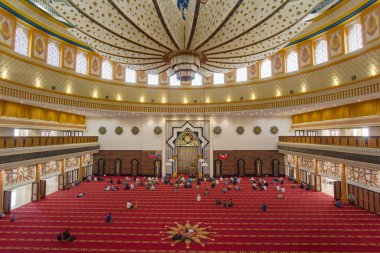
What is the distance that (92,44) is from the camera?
4.09 meters

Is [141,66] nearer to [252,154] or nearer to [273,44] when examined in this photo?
[273,44]

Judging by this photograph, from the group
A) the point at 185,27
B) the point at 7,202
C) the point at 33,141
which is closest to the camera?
the point at 185,27

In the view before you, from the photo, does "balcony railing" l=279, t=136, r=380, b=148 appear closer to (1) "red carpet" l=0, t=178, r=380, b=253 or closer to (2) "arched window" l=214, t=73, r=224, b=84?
(1) "red carpet" l=0, t=178, r=380, b=253

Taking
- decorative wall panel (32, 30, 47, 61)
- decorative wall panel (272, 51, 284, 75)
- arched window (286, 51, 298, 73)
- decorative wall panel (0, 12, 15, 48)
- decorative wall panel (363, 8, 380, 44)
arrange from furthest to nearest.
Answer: decorative wall panel (272, 51, 284, 75) < arched window (286, 51, 298, 73) < decorative wall panel (32, 30, 47, 61) < decorative wall panel (0, 12, 15, 48) < decorative wall panel (363, 8, 380, 44)

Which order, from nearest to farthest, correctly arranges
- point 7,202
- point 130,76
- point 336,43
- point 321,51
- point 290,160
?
1. point 7,202
2. point 336,43
3. point 321,51
4. point 290,160
5. point 130,76

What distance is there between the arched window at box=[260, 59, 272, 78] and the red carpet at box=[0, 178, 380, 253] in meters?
8.12

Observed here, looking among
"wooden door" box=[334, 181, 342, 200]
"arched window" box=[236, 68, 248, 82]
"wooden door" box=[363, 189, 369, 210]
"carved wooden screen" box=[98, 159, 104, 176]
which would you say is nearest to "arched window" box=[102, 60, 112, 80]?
"carved wooden screen" box=[98, 159, 104, 176]

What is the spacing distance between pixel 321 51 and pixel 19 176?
641 inches

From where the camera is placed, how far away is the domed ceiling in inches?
120

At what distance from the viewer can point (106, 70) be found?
1554 centimetres

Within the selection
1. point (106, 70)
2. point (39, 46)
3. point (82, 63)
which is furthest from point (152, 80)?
point (39, 46)

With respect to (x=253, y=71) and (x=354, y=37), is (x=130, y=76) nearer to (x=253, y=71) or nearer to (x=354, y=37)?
(x=253, y=71)

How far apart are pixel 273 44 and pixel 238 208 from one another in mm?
7268

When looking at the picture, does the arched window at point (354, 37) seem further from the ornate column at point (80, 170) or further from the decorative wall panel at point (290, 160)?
the ornate column at point (80, 170)
